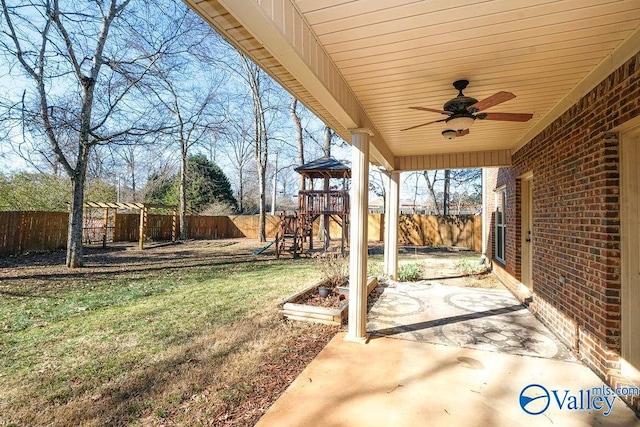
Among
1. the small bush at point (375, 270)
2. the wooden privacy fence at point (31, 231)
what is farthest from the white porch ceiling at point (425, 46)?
the wooden privacy fence at point (31, 231)

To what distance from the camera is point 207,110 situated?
477 inches

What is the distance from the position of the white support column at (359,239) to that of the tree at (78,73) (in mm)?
6638

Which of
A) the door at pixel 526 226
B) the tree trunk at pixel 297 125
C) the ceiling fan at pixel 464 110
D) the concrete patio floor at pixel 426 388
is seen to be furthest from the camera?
the tree trunk at pixel 297 125

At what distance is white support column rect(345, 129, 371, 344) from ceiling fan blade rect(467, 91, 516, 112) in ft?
3.59

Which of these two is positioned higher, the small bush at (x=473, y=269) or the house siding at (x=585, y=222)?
the house siding at (x=585, y=222)

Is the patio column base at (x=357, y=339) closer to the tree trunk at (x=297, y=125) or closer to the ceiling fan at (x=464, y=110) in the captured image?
the ceiling fan at (x=464, y=110)

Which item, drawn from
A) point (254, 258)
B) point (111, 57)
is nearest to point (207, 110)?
point (111, 57)

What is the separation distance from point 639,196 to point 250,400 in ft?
11.2

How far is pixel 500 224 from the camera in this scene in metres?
7.08

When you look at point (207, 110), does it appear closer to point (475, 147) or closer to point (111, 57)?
point (111, 57)

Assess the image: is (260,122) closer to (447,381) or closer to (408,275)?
(408,275)

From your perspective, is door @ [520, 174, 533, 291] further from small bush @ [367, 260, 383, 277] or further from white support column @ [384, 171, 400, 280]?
small bush @ [367, 260, 383, 277]

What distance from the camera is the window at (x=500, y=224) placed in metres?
6.80

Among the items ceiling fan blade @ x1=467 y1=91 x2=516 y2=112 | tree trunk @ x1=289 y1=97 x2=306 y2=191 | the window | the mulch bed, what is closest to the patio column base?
the mulch bed
